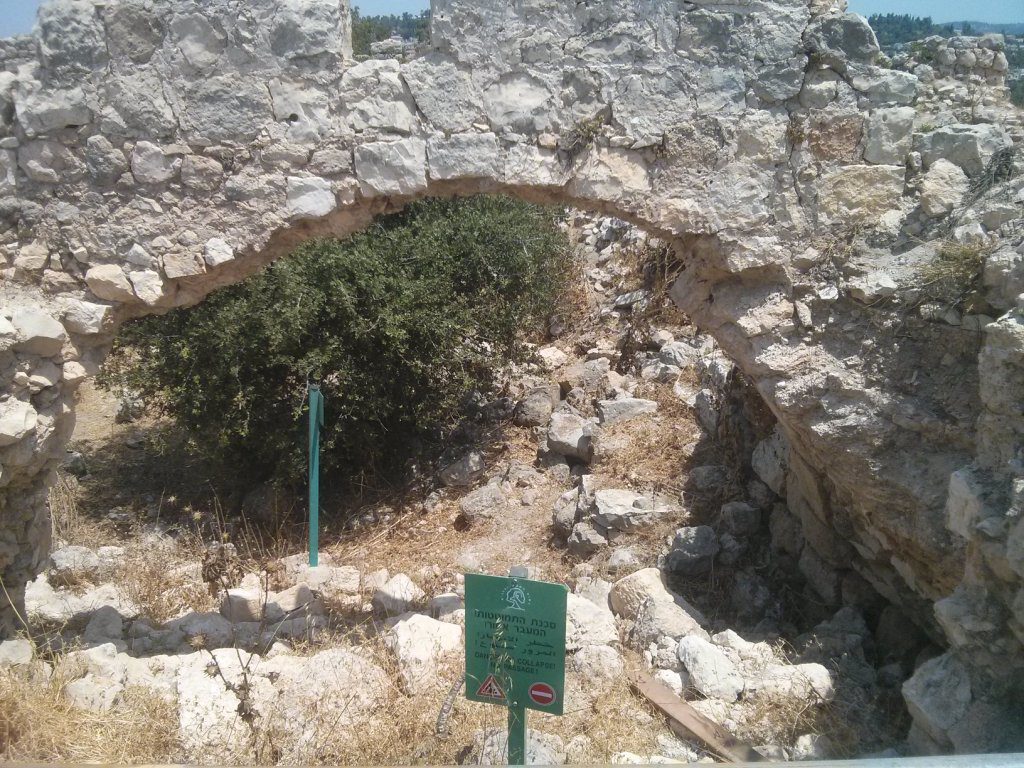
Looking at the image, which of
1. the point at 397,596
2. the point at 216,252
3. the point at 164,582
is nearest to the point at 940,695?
the point at 397,596

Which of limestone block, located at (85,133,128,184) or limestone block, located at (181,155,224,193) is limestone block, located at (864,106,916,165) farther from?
limestone block, located at (85,133,128,184)

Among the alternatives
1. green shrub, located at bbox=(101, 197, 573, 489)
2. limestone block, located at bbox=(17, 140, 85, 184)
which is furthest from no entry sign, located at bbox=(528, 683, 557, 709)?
green shrub, located at bbox=(101, 197, 573, 489)

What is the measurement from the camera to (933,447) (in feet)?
13.9

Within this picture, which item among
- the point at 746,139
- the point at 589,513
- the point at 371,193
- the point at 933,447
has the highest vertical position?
the point at 746,139

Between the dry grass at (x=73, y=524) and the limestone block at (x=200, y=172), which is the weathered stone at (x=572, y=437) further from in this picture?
the limestone block at (x=200, y=172)

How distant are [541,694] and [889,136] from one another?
327 centimetres

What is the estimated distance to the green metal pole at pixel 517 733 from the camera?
3184 mm

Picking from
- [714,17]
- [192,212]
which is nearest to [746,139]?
[714,17]

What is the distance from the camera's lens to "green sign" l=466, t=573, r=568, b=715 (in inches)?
122

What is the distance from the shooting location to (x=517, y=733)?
321 centimetres

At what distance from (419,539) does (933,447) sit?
13.7 feet

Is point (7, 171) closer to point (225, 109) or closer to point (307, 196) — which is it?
point (225, 109)

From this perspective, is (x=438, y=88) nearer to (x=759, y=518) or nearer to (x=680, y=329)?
(x=759, y=518)

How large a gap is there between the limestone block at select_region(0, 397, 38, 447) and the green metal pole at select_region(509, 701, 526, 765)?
2474 millimetres
